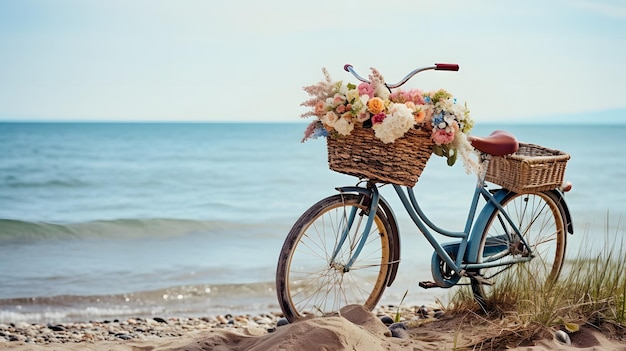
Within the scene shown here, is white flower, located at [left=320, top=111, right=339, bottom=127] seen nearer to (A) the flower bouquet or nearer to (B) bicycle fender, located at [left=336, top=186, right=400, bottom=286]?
(A) the flower bouquet

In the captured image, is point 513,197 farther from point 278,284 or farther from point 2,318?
point 2,318

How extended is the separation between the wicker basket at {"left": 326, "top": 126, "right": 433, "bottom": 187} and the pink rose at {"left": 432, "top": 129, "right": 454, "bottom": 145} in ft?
0.21

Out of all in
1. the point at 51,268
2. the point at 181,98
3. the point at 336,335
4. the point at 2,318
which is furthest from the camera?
the point at 181,98

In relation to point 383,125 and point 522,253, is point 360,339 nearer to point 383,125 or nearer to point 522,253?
point 383,125

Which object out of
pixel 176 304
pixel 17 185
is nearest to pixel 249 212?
pixel 176 304

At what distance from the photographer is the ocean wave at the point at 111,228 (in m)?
10.2

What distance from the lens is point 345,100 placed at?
4.24 metres

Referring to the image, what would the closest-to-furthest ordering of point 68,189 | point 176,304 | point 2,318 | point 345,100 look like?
point 345,100 < point 2,318 < point 176,304 < point 68,189

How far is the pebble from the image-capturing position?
5324 mm

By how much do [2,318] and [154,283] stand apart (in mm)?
1569

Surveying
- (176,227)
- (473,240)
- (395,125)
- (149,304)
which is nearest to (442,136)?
(395,125)

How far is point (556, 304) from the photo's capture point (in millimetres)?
4535

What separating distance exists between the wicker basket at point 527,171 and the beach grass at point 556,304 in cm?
49

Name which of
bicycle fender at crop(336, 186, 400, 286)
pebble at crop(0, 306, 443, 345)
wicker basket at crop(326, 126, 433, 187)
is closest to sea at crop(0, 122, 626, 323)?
bicycle fender at crop(336, 186, 400, 286)
